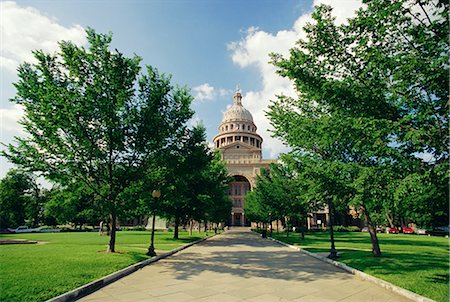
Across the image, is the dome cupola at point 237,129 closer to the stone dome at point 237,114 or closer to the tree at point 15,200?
the stone dome at point 237,114

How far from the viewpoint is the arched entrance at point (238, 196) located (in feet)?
280

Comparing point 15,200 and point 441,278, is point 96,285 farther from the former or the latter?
point 15,200

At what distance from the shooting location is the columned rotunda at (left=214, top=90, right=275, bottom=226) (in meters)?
81.9

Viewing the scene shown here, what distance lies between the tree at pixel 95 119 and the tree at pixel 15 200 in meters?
47.7

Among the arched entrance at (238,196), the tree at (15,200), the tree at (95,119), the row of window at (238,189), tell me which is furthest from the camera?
the row of window at (238,189)

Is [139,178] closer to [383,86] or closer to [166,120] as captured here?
[166,120]

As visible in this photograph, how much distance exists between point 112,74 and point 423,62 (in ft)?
45.5

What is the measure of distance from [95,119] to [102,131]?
0.73 metres

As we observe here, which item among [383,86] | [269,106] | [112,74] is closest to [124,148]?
[112,74]

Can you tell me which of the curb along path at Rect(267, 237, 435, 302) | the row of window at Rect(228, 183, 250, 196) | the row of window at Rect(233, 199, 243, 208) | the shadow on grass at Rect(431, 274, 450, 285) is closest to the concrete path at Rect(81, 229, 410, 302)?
the curb along path at Rect(267, 237, 435, 302)

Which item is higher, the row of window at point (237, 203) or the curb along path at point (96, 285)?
the row of window at point (237, 203)

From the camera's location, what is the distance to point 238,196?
8606 centimetres

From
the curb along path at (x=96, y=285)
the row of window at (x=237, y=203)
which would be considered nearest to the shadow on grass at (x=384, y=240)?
the curb along path at (x=96, y=285)

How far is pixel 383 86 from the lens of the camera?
318 inches
